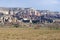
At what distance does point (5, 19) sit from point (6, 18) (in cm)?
170

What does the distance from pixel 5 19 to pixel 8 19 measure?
1.81 m

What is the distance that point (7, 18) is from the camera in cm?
12488

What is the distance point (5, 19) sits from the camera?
123312mm

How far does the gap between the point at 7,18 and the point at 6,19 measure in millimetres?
2519

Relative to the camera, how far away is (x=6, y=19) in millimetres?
122438

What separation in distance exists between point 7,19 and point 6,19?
1.09 m

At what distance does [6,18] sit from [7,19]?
1.69 metres

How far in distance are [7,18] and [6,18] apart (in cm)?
55

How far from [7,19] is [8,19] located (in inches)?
38.3

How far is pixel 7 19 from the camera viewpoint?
123 metres

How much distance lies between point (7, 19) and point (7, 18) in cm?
155

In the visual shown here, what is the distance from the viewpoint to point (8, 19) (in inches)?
4830
